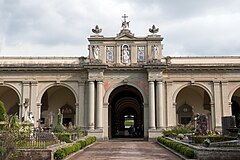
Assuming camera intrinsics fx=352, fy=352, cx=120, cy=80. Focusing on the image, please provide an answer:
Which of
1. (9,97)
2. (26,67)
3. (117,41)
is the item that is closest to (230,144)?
(117,41)

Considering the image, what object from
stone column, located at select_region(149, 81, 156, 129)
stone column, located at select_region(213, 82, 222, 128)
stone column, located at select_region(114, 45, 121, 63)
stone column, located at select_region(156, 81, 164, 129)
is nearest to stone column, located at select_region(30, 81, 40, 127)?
stone column, located at select_region(114, 45, 121, 63)

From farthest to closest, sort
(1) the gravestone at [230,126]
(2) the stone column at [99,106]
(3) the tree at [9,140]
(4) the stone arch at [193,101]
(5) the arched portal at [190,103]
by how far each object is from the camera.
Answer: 1. (5) the arched portal at [190,103]
2. (4) the stone arch at [193,101]
3. (2) the stone column at [99,106]
4. (1) the gravestone at [230,126]
5. (3) the tree at [9,140]

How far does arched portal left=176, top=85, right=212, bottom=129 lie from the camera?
4012cm

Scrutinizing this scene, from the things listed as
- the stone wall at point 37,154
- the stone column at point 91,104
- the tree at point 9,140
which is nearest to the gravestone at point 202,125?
the stone wall at point 37,154

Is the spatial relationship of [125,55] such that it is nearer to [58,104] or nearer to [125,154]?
[58,104]

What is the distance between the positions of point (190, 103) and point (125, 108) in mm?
24189

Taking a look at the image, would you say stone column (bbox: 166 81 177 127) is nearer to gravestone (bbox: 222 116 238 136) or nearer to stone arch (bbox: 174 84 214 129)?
stone arch (bbox: 174 84 214 129)

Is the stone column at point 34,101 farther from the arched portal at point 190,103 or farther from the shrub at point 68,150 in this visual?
the shrub at point 68,150

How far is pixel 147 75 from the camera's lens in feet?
121

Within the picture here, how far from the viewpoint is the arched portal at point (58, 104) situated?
4056 centimetres

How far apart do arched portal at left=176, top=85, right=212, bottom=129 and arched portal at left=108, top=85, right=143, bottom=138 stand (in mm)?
4921

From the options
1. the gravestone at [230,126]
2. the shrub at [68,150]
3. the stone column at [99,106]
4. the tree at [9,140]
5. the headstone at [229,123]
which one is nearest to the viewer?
the tree at [9,140]

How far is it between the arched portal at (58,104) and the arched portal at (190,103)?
12.3 meters

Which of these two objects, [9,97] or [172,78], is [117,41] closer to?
[172,78]
